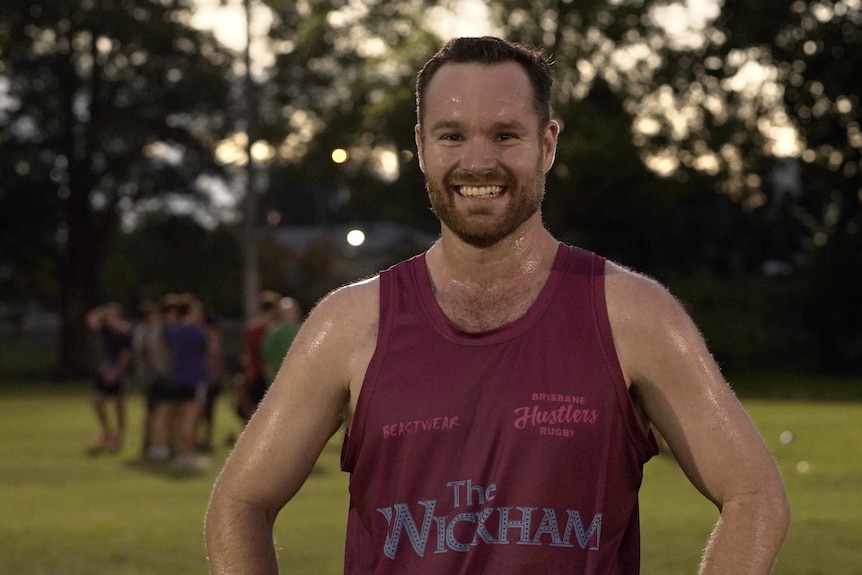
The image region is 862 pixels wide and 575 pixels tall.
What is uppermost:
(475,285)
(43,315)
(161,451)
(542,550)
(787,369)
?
(475,285)

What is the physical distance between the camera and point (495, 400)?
10.0 ft

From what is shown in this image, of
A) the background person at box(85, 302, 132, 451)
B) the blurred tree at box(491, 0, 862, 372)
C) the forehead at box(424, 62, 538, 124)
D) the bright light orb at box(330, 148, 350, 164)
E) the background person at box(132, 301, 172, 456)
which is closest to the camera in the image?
the forehead at box(424, 62, 538, 124)

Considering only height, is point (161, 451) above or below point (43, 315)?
above

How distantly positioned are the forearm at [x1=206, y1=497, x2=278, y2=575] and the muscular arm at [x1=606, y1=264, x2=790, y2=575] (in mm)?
767

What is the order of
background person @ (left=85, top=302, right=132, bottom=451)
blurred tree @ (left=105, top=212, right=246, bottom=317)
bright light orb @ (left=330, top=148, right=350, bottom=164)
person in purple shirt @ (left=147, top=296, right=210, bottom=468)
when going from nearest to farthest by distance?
bright light orb @ (left=330, top=148, right=350, bottom=164) → person in purple shirt @ (left=147, top=296, right=210, bottom=468) → background person @ (left=85, top=302, right=132, bottom=451) → blurred tree @ (left=105, top=212, right=246, bottom=317)

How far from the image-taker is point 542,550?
2986 millimetres

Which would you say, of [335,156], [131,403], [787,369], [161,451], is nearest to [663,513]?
[335,156]

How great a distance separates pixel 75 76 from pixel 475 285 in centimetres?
4893

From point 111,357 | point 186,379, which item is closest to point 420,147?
point 186,379

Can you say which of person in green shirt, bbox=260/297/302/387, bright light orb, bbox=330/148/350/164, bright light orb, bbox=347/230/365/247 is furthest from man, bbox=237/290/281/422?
bright light orb, bbox=330/148/350/164

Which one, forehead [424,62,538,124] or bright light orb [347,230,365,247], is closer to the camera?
forehead [424,62,538,124]

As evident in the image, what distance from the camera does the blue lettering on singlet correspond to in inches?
118

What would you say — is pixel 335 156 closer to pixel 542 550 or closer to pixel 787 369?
pixel 542 550

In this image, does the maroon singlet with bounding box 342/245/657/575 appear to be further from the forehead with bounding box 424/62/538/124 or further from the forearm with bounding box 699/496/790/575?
the forehead with bounding box 424/62/538/124
